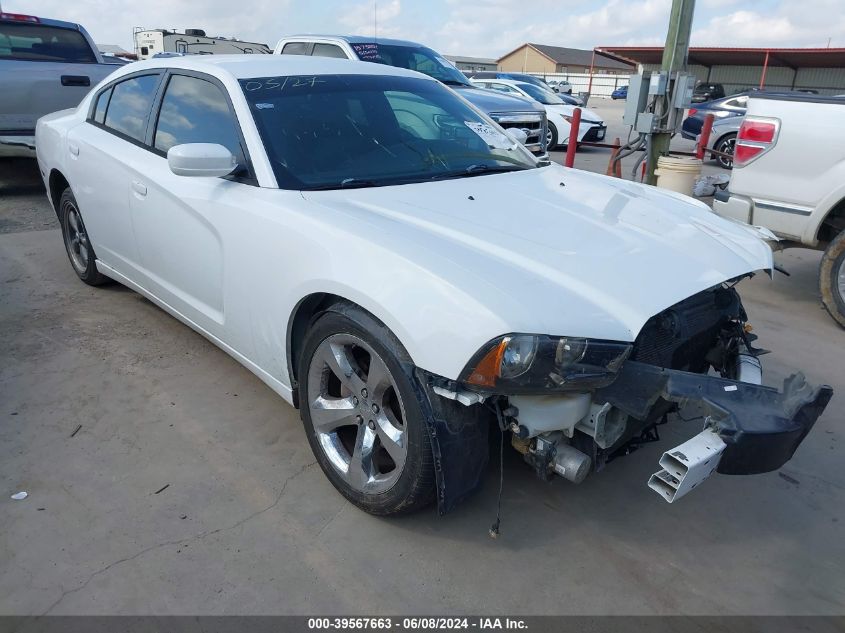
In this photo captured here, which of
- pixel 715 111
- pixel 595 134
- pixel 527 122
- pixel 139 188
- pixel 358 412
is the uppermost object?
pixel 139 188

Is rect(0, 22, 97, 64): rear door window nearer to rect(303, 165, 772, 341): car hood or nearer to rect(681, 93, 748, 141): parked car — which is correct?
rect(303, 165, 772, 341): car hood

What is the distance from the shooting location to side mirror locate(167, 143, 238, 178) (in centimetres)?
283

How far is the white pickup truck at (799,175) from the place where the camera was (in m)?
4.60

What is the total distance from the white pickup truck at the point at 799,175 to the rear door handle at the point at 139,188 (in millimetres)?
4096

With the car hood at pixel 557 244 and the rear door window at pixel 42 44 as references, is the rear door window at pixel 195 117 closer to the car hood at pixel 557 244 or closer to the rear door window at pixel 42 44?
the car hood at pixel 557 244

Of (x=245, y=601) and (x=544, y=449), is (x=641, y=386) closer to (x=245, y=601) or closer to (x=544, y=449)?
(x=544, y=449)

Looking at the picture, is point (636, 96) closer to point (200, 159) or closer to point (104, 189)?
point (104, 189)

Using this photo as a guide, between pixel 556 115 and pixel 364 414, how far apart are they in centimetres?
1333

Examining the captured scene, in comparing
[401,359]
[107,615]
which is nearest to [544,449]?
[401,359]

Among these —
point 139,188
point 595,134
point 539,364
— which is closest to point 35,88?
point 139,188

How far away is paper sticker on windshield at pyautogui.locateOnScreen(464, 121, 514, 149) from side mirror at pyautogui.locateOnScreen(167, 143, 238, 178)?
1475mm

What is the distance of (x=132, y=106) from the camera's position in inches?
160

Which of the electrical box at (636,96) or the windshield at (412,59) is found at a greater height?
the windshield at (412,59)
